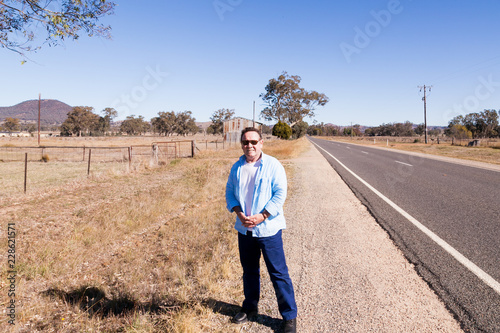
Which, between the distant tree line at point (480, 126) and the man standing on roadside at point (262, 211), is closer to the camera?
the man standing on roadside at point (262, 211)

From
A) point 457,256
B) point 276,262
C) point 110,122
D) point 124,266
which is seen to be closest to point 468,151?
point 457,256

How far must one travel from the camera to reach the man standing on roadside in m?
2.51

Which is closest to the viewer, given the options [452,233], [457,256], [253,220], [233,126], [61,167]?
[253,220]

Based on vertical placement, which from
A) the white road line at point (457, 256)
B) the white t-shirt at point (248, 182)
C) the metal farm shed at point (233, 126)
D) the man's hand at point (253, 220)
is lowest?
the white road line at point (457, 256)

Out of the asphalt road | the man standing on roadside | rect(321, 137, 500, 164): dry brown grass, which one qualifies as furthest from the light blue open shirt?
rect(321, 137, 500, 164): dry brown grass

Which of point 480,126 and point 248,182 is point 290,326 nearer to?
point 248,182

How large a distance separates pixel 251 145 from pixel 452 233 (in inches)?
159

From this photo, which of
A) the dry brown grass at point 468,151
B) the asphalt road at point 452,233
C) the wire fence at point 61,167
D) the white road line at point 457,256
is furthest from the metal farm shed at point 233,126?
the white road line at point 457,256

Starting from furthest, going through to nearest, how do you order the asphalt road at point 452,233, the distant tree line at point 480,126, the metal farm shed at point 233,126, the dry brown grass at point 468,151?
1. the distant tree line at point 480,126
2. the metal farm shed at point 233,126
3. the dry brown grass at point 468,151
4. the asphalt road at point 452,233

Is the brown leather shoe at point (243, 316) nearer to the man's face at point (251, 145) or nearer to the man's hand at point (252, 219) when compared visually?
the man's hand at point (252, 219)

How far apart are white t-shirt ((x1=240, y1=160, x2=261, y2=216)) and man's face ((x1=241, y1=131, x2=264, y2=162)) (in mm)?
68

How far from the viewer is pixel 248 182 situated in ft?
8.49

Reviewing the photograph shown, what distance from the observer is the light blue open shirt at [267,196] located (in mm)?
2504

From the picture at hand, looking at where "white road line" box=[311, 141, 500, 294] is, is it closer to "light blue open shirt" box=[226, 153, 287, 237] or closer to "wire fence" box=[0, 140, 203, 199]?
"light blue open shirt" box=[226, 153, 287, 237]
